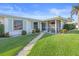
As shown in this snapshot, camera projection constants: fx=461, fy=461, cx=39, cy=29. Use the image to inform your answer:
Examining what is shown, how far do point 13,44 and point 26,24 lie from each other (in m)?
0.75

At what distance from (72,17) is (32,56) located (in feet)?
5.76

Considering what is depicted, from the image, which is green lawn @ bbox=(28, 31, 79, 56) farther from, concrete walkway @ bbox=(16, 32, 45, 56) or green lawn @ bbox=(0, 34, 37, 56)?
green lawn @ bbox=(0, 34, 37, 56)

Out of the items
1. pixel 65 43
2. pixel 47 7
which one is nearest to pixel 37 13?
pixel 47 7

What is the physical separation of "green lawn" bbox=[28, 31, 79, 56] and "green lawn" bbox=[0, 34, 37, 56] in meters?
0.38

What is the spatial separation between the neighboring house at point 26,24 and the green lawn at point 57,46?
0.41 metres

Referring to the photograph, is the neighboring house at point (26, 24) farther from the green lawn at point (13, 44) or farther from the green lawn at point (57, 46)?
the green lawn at point (57, 46)

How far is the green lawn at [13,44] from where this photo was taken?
14.2 m

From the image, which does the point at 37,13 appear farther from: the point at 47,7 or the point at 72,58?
the point at 72,58

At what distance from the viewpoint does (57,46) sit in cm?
1418

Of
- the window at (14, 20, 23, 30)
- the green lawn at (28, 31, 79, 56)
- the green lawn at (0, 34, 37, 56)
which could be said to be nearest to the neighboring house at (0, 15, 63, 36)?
the window at (14, 20, 23, 30)

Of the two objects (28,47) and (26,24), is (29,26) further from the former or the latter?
(28,47)

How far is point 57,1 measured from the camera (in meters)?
13.9

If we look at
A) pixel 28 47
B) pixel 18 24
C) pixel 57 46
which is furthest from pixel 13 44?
pixel 57 46

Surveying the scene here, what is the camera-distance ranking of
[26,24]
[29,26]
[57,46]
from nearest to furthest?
[57,46], [26,24], [29,26]
